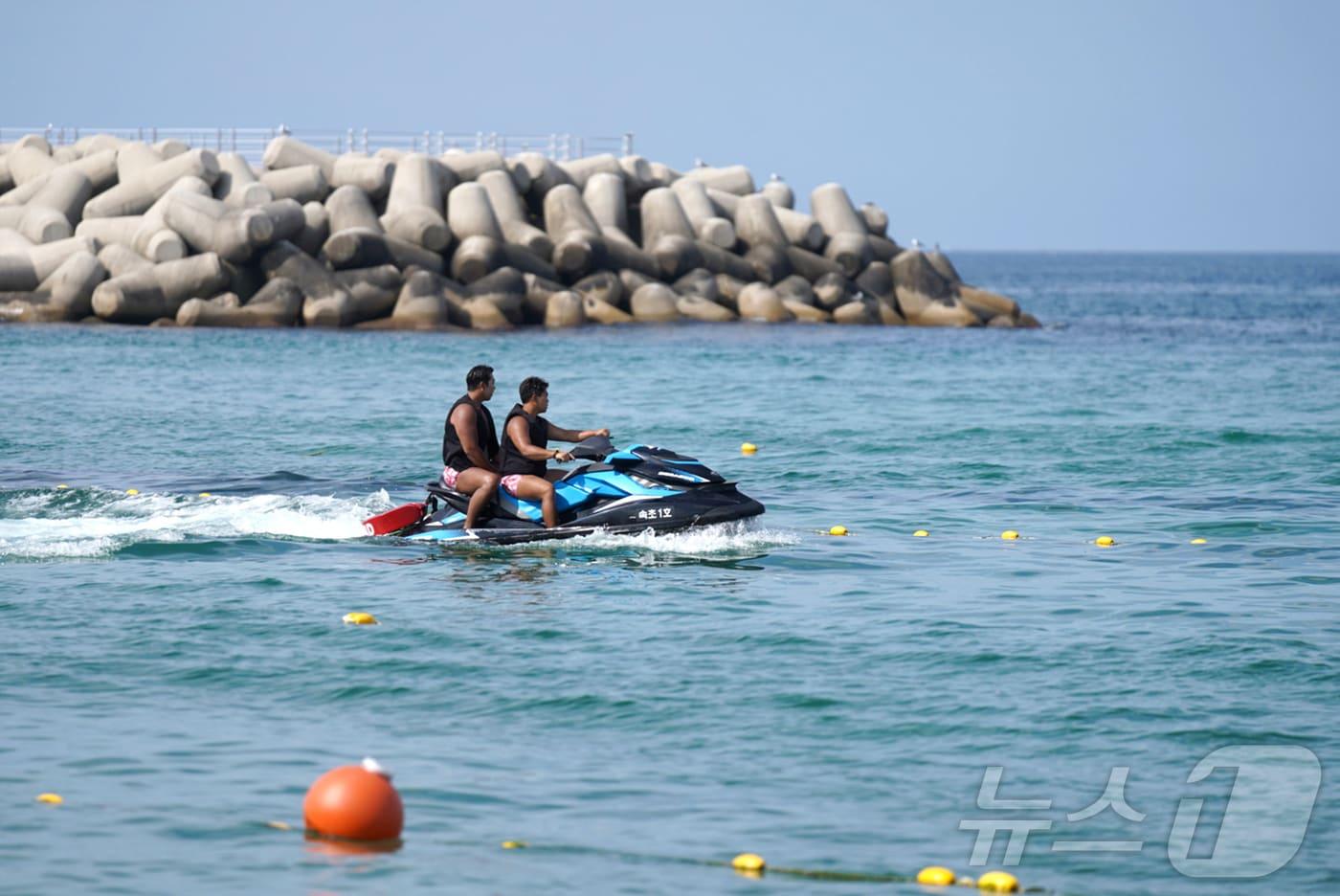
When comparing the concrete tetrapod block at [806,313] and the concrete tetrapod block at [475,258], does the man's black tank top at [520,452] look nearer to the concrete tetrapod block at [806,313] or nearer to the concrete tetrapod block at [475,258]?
the concrete tetrapod block at [475,258]

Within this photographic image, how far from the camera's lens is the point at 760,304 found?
47000 millimetres

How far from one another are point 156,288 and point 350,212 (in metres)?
4.94

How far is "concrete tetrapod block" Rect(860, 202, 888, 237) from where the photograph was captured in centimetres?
5431

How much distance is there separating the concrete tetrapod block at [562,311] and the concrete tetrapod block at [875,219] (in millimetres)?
14026

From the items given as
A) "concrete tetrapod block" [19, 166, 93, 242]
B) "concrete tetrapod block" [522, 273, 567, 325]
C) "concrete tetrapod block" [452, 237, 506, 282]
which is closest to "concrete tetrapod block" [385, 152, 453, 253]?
"concrete tetrapod block" [452, 237, 506, 282]

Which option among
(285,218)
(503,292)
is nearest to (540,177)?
(503,292)

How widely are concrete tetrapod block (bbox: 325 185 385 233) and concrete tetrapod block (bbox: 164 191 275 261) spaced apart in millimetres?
2312

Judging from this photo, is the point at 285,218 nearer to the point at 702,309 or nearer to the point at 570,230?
the point at 570,230

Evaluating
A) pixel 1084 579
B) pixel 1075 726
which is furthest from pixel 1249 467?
pixel 1075 726

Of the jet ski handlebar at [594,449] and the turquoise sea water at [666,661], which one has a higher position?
the jet ski handlebar at [594,449]

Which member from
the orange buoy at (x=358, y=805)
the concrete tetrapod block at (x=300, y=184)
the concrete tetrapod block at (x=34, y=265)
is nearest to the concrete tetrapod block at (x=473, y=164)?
the concrete tetrapod block at (x=300, y=184)

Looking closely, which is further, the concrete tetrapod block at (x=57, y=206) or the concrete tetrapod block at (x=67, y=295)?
the concrete tetrapod block at (x=57, y=206)

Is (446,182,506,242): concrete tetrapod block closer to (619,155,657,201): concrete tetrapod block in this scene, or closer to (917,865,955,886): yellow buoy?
(619,155,657,201): concrete tetrapod block

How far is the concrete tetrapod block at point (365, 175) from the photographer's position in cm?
4506
